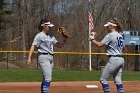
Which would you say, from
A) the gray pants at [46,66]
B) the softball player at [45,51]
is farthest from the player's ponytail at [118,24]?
the gray pants at [46,66]

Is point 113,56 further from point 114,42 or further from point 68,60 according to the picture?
point 68,60

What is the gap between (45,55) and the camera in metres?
11.8

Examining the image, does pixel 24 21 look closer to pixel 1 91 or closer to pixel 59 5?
pixel 59 5

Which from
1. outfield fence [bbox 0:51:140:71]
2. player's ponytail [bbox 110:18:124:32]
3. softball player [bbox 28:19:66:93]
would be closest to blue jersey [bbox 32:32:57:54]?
softball player [bbox 28:19:66:93]

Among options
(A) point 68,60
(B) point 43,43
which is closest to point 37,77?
(B) point 43,43

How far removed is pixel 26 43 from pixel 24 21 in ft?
10.1

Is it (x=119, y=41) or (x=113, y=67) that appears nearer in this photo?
(x=113, y=67)

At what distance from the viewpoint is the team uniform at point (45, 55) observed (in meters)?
11.7

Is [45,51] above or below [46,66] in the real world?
above

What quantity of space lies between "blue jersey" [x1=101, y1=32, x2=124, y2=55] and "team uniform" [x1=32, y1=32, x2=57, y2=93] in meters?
1.45

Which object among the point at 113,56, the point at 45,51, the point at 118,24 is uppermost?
the point at 118,24

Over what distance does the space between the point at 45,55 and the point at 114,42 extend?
183cm

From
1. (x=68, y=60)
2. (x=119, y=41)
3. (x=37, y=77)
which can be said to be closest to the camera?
(x=119, y=41)

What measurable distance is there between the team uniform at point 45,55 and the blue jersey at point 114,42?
1.45 metres
